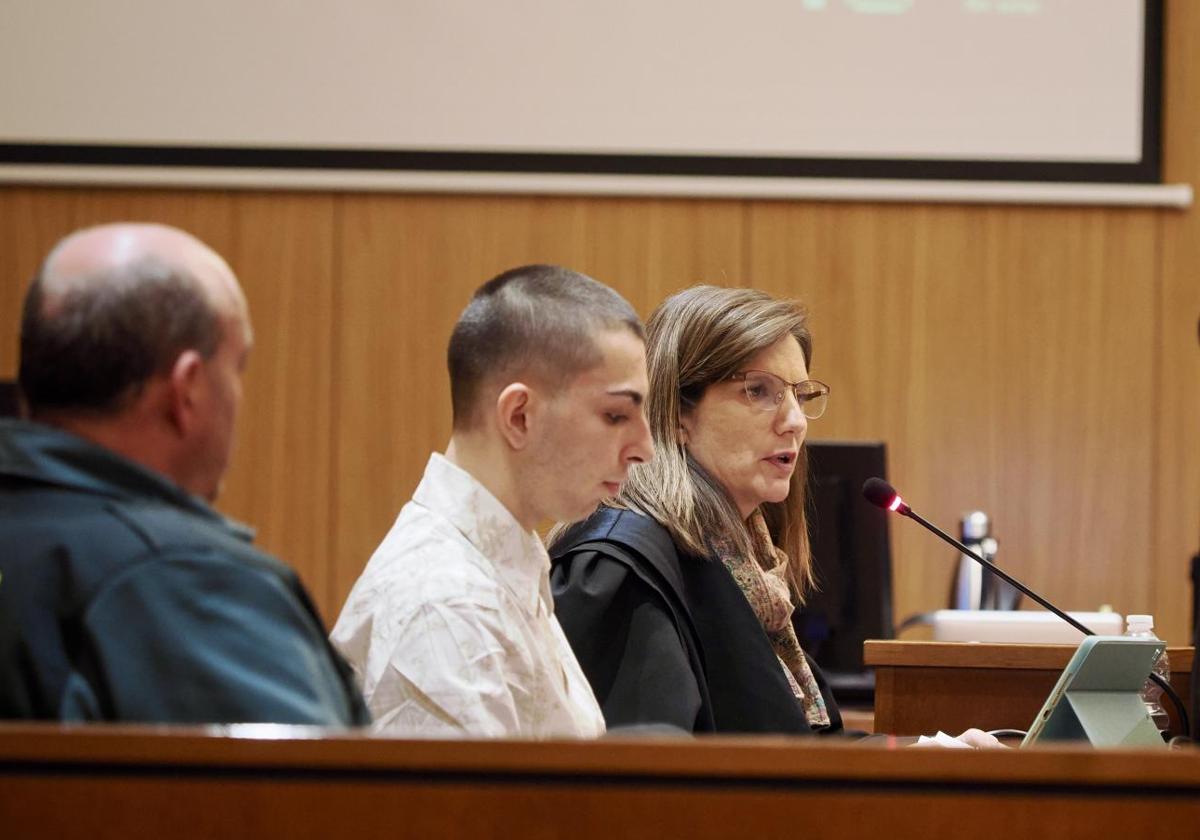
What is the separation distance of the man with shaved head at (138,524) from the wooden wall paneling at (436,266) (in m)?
3.53

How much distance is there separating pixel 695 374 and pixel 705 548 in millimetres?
330

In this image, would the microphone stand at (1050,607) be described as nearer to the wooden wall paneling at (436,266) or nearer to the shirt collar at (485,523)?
the shirt collar at (485,523)

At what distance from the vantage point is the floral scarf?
2467mm

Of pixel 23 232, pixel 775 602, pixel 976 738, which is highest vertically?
pixel 23 232

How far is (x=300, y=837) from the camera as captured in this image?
103 centimetres

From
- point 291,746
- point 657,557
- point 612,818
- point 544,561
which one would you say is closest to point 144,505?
point 291,746

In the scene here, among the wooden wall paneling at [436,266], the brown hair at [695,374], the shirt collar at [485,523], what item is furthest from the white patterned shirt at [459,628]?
the wooden wall paneling at [436,266]

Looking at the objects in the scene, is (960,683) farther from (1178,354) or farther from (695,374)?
(1178,354)

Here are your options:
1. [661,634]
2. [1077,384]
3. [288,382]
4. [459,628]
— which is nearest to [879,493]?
[661,634]

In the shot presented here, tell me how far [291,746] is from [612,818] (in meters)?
0.22

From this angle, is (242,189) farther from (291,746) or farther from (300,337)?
(291,746)

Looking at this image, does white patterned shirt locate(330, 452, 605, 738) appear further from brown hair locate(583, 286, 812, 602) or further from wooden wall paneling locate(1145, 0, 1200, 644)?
wooden wall paneling locate(1145, 0, 1200, 644)

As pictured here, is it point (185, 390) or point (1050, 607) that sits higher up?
point (185, 390)

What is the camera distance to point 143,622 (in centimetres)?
115
